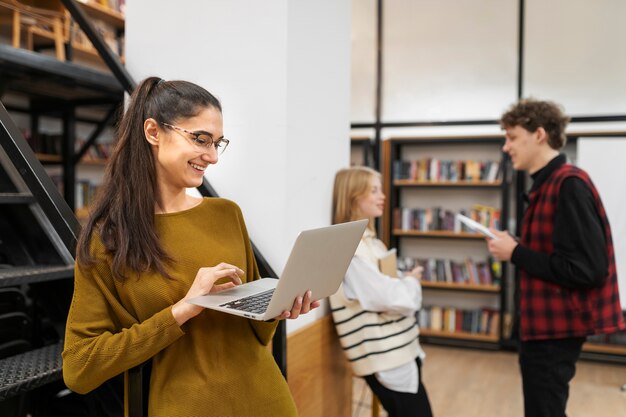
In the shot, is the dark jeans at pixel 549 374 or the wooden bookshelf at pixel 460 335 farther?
the wooden bookshelf at pixel 460 335

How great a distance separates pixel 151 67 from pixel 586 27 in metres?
4.31

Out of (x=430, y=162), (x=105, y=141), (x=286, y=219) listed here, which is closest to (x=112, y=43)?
(x=105, y=141)

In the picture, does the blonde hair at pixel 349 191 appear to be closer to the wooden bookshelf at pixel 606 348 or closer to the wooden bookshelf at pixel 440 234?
the wooden bookshelf at pixel 440 234

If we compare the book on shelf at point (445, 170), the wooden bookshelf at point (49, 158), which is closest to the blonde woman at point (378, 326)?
the book on shelf at point (445, 170)

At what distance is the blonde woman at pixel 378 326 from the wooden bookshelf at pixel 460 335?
9.24ft

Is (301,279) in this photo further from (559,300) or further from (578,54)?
(578,54)

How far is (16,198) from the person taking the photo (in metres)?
1.57

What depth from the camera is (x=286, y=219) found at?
1.90 m

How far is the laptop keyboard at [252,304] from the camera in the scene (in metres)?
1.08

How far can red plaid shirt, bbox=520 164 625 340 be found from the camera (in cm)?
193

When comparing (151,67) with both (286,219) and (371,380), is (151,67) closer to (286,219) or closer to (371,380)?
(286,219)

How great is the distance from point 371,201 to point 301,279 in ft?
4.16

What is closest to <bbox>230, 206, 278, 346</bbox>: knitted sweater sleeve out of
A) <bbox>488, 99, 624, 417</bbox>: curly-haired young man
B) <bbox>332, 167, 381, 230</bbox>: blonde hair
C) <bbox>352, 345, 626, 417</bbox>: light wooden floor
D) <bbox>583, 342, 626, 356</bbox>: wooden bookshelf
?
<bbox>332, 167, 381, 230</bbox>: blonde hair

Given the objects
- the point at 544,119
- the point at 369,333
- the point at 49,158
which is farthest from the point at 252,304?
the point at 49,158
